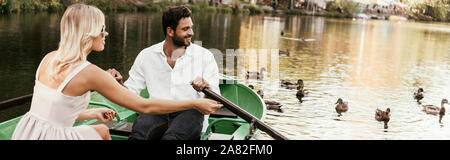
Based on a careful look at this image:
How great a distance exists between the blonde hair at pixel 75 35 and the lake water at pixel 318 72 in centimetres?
637

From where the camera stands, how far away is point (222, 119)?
4.97 metres

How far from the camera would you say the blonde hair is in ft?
8.57

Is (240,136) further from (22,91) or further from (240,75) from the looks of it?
(240,75)

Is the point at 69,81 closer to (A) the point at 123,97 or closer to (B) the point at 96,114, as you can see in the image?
(A) the point at 123,97

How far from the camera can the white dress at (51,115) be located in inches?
105

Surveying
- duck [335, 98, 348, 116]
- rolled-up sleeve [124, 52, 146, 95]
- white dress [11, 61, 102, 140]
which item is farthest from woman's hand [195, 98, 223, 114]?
duck [335, 98, 348, 116]

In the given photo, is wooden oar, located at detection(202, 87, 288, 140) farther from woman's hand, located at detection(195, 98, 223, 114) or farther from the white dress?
A: the white dress

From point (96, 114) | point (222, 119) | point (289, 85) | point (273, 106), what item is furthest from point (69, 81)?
point (289, 85)

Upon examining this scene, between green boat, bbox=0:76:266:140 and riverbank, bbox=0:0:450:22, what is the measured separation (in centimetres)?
2815

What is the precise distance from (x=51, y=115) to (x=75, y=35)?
0.50 meters

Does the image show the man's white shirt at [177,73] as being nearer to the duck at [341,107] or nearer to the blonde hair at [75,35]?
the blonde hair at [75,35]

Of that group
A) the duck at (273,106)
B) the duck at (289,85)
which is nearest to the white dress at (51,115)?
the duck at (273,106)

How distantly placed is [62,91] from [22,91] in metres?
9.82
